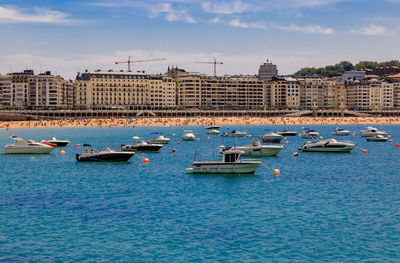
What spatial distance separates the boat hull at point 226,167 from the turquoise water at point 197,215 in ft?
2.52

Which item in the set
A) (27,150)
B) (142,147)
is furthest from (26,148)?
(142,147)

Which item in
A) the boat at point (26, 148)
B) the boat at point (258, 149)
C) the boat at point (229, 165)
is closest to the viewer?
the boat at point (229, 165)

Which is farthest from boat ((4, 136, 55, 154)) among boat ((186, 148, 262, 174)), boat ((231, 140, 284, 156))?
boat ((186, 148, 262, 174))

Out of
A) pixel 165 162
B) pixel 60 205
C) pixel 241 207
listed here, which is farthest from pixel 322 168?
pixel 60 205

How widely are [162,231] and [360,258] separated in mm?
11418

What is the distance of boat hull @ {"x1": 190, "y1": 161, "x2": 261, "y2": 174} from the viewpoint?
5356 centimetres

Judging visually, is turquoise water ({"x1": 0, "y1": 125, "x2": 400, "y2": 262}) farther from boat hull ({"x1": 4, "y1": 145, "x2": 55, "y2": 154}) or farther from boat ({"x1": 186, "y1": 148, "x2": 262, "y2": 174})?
boat hull ({"x1": 4, "y1": 145, "x2": 55, "y2": 154})

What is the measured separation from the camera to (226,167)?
53.6 meters

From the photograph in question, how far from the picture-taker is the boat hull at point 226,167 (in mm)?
53562

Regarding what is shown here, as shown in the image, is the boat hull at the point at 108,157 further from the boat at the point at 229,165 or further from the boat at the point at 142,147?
the boat at the point at 229,165

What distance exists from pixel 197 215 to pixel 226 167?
17999mm

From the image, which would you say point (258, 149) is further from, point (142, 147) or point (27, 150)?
point (27, 150)

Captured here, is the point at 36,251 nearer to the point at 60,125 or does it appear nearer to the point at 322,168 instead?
the point at 322,168

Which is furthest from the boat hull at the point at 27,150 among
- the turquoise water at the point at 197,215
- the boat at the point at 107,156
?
the turquoise water at the point at 197,215
